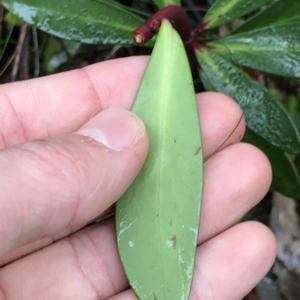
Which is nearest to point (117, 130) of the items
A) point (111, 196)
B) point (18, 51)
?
point (111, 196)

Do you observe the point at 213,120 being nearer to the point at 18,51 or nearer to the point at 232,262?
the point at 232,262

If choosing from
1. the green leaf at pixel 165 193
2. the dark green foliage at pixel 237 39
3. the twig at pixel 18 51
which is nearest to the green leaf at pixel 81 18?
the dark green foliage at pixel 237 39

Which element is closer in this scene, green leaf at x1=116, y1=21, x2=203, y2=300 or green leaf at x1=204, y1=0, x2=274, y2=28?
green leaf at x1=116, y1=21, x2=203, y2=300

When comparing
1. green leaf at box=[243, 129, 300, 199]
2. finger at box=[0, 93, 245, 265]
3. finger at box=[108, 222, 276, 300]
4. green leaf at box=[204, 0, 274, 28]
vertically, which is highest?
green leaf at box=[204, 0, 274, 28]

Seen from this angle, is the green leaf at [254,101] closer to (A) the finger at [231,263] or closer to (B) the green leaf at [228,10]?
(B) the green leaf at [228,10]

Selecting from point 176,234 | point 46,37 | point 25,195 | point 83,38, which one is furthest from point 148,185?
point 46,37

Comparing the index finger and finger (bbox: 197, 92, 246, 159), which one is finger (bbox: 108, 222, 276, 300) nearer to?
finger (bbox: 197, 92, 246, 159)

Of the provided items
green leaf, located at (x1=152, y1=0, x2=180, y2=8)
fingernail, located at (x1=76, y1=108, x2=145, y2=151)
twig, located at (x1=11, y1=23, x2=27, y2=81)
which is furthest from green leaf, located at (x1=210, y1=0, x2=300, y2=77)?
twig, located at (x1=11, y1=23, x2=27, y2=81)
